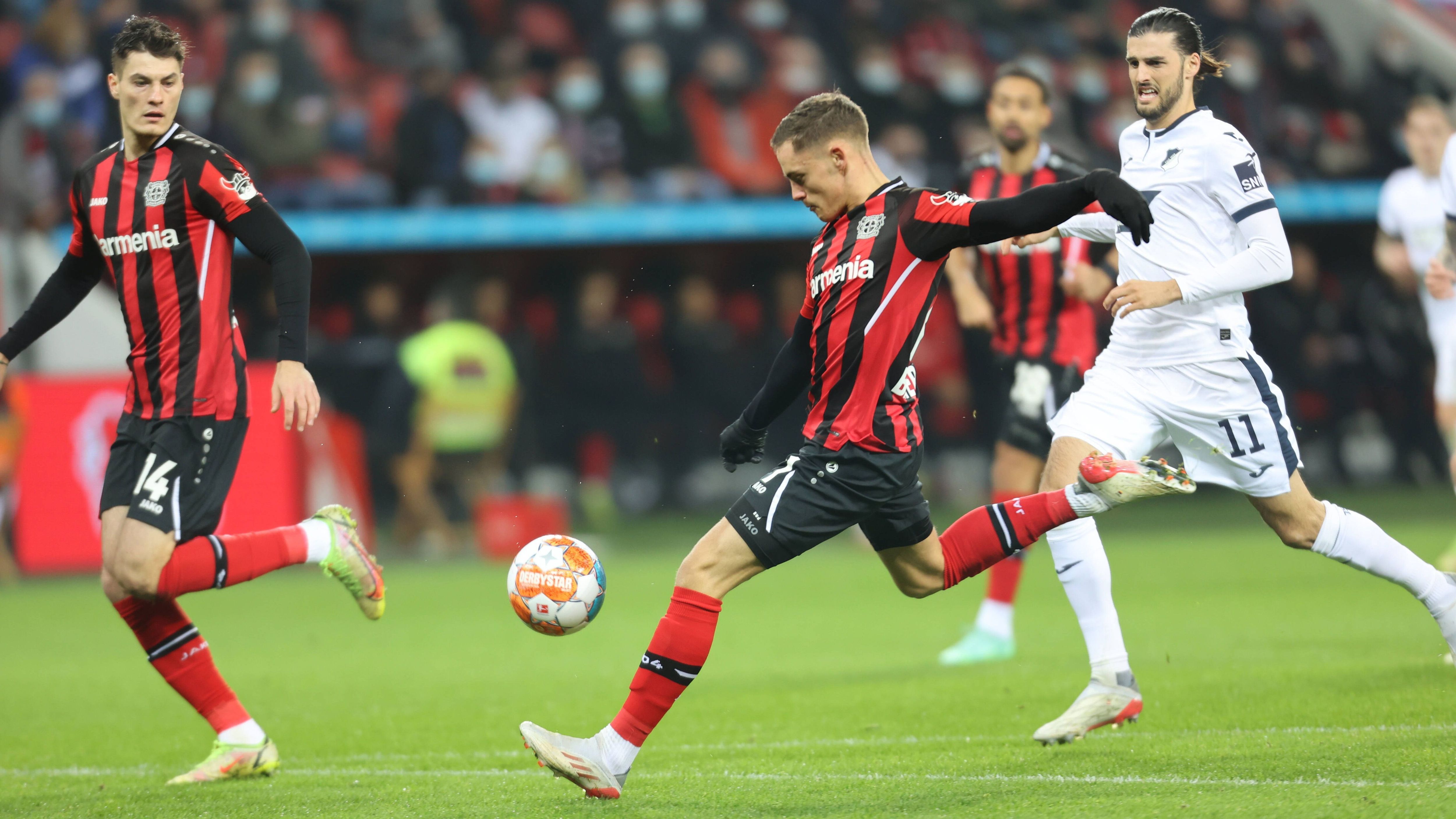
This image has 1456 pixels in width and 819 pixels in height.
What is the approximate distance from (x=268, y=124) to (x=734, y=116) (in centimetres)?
458

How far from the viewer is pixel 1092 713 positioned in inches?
202

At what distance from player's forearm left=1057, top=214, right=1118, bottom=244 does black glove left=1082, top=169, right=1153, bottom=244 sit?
1140mm

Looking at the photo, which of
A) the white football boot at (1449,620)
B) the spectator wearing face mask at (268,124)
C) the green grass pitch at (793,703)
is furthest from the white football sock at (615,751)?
the spectator wearing face mask at (268,124)

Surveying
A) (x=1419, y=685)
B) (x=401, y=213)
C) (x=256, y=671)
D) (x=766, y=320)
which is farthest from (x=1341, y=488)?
(x=256, y=671)

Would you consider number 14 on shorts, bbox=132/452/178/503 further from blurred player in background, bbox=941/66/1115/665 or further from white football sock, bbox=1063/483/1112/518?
blurred player in background, bbox=941/66/1115/665

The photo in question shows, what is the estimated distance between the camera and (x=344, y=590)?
39.6 feet

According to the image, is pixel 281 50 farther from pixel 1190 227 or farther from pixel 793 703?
pixel 1190 227

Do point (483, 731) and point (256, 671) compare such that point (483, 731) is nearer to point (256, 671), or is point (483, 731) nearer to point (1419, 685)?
point (256, 671)

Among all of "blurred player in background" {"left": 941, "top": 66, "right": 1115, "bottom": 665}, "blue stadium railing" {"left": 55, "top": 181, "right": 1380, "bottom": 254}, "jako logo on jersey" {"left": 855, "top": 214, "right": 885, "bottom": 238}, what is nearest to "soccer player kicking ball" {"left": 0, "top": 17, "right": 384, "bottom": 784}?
"jako logo on jersey" {"left": 855, "top": 214, "right": 885, "bottom": 238}

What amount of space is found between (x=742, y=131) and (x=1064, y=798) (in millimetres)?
12269

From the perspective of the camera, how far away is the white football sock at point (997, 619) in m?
7.38

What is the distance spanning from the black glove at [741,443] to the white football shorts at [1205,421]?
110 centimetres

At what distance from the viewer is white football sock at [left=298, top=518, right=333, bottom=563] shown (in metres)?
5.41

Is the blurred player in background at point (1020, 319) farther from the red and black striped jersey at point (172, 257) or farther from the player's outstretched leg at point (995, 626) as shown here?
the red and black striped jersey at point (172, 257)
